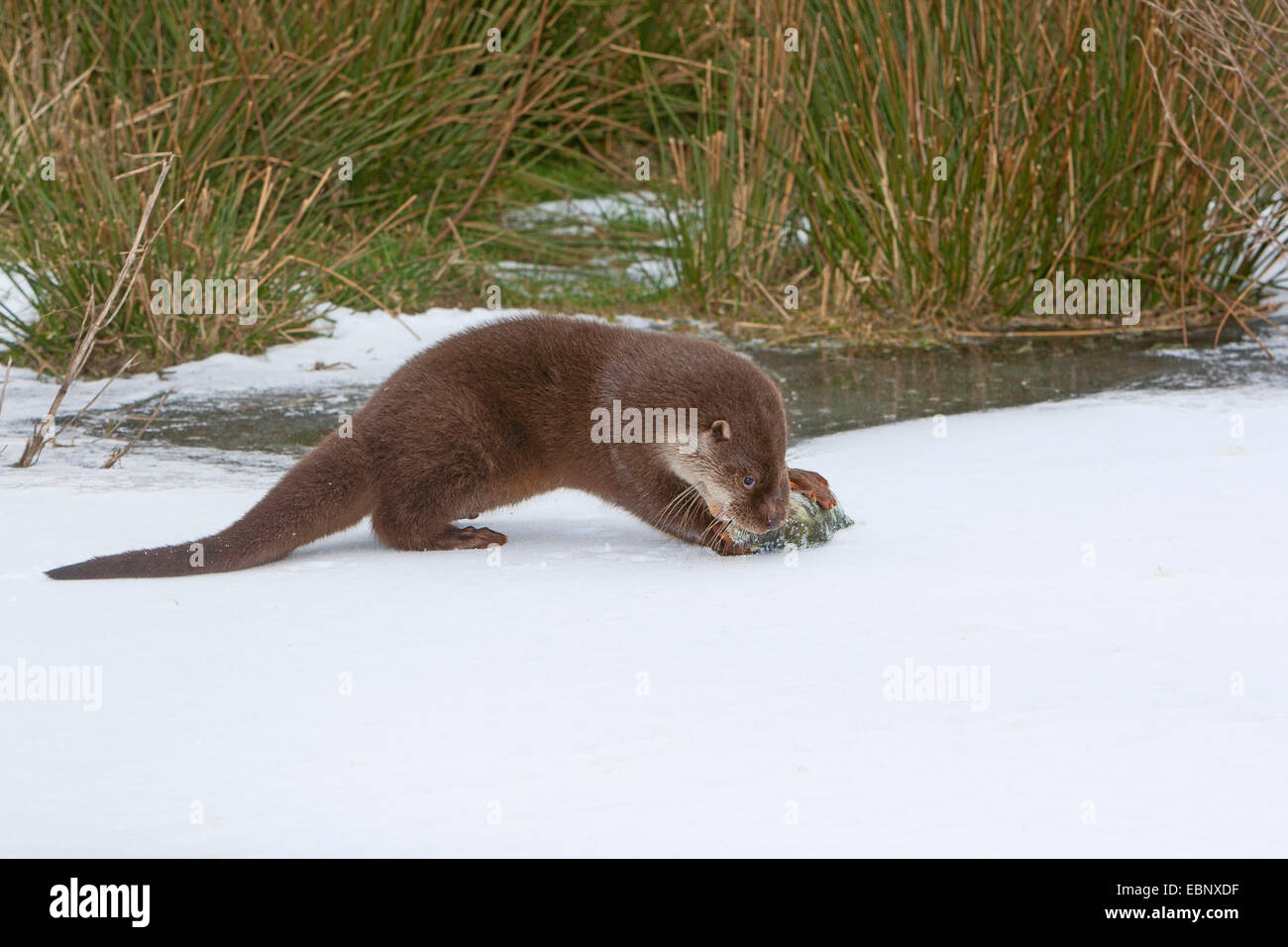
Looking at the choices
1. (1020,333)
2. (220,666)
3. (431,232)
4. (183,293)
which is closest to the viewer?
(220,666)

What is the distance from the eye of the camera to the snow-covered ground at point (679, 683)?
208 cm

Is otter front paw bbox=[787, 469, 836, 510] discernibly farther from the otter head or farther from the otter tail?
the otter tail

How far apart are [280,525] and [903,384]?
8.72 ft

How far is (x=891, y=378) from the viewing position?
217 inches

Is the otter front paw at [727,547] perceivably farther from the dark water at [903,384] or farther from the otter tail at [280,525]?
the dark water at [903,384]

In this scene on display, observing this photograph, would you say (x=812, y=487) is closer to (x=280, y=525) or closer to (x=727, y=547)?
(x=727, y=547)

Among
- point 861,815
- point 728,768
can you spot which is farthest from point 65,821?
point 861,815

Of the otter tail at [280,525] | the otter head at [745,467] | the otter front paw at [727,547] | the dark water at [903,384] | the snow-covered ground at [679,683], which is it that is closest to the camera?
the snow-covered ground at [679,683]

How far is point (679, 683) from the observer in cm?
261

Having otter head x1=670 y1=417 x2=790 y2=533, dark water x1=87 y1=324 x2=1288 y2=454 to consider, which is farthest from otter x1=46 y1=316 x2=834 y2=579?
dark water x1=87 y1=324 x2=1288 y2=454

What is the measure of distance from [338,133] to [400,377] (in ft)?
11.4

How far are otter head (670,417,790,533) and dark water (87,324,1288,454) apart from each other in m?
1.20

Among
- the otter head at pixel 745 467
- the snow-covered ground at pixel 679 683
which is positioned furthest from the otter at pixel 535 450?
the snow-covered ground at pixel 679 683

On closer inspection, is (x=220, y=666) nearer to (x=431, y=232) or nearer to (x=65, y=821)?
(x=65, y=821)
